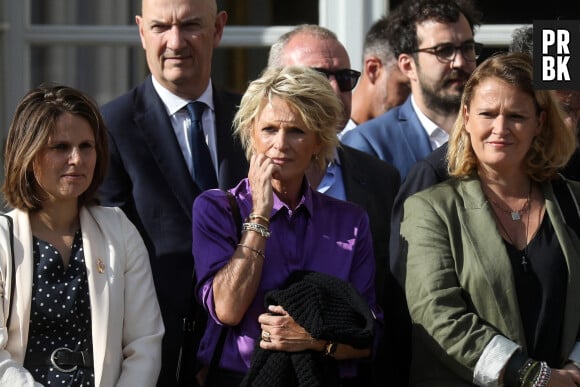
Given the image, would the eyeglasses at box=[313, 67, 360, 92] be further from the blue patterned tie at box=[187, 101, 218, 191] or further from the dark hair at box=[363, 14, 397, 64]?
the dark hair at box=[363, 14, 397, 64]

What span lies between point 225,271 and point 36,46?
2900mm

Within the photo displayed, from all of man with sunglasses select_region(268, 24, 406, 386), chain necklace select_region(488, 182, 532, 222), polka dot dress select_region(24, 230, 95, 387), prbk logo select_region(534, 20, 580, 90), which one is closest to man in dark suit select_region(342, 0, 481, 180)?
man with sunglasses select_region(268, 24, 406, 386)

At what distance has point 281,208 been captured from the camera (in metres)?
4.65

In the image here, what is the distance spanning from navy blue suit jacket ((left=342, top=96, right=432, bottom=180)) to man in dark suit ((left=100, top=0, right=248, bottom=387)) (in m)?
0.63

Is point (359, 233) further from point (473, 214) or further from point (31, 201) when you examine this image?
point (31, 201)

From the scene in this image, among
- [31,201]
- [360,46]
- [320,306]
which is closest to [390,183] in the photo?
[320,306]

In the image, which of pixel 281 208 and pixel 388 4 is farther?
pixel 388 4

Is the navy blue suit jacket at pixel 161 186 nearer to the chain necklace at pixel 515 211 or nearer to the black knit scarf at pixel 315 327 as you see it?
the black knit scarf at pixel 315 327

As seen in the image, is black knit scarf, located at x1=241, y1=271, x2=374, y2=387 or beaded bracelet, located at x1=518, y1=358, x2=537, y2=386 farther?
beaded bracelet, located at x1=518, y1=358, x2=537, y2=386

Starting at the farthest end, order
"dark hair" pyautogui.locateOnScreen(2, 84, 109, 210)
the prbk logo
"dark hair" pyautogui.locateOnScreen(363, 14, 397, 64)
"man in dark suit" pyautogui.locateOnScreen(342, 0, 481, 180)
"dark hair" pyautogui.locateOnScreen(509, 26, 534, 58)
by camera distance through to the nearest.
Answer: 1. "dark hair" pyautogui.locateOnScreen(363, 14, 397, 64)
2. "man in dark suit" pyautogui.locateOnScreen(342, 0, 481, 180)
3. "dark hair" pyautogui.locateOnScreen(509, 26, 534, 58)
4. the prbk logo
5. "dark hair" pyautogui.locateOnScreen(2, 84, 109, 210)

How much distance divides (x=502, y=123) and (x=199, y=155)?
1130 mm

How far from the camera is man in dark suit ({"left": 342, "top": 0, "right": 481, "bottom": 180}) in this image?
5836 millimetres

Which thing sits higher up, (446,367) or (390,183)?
(390,183)

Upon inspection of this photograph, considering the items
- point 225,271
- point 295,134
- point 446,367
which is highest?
point 295,134
